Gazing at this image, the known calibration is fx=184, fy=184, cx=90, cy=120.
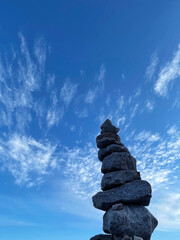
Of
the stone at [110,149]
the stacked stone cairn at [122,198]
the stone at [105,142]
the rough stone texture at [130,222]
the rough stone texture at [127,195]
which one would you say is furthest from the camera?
the stone at [105,142]

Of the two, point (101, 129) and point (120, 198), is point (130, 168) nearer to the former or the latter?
point (120, 198)

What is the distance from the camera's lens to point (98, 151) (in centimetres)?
2175

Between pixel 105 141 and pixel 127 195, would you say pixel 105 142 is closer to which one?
pixel 105 141

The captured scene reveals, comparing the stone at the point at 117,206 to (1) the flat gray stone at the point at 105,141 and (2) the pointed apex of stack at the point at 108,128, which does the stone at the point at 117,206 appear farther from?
(2) the pointed apex of stack at the point at 108,128

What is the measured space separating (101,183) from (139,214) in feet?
15.1

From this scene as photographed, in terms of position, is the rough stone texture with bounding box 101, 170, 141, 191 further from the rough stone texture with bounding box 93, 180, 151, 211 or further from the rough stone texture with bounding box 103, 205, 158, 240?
the rough stone texture with bounding box 103, 205, 158, 240

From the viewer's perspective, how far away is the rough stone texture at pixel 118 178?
17844 mm

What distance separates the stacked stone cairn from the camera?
50.9ft

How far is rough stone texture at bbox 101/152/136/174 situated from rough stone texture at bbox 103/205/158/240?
3.75m

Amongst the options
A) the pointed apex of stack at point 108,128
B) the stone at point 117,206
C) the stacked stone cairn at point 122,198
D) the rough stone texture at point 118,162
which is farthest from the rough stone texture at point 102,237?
the pointed apex of stack at point 108,128

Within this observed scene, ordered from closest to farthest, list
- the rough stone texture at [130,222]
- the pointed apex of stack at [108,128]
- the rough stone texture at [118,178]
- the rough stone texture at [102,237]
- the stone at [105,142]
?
the rough stone texture at [130,222] → the rough stone texture at [102,237] → the rough stone texture at [118,178] → the stone at [105,142] → the pointed apex of stack at [108,128]

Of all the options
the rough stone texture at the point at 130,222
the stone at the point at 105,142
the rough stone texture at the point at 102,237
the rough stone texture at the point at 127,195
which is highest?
the stone at the point at 105,142

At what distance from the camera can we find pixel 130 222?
15531 millimetres

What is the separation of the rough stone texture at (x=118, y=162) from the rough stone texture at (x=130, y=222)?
3752 millimetres
